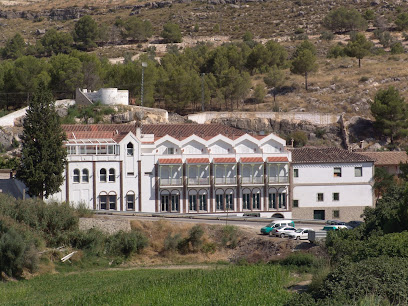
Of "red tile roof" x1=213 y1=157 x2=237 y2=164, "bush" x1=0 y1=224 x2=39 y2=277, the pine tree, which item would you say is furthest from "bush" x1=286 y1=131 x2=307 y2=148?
"bush" x1=0 y1=224 x2=39 y2=277

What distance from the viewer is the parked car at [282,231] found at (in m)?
53.9

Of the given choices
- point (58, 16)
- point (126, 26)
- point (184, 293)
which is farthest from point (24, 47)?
point (184, 293)

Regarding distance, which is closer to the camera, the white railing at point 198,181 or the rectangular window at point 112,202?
the rectangular window at point 112,202

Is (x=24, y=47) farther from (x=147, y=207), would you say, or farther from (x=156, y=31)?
(x=147, y=207)

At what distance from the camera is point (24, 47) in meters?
134

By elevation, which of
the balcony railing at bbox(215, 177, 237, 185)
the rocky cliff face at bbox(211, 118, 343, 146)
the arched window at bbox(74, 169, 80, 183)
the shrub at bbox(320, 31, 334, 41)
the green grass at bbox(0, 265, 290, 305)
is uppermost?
the shrub at bbox(320, 31, 334, 41)

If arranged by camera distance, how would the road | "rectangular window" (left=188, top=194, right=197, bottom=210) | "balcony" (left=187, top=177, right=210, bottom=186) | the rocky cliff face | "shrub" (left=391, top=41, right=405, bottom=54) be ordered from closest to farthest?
the road → "rectangular window" (left=188, top=194, right=197, bottom=210) → "balcony" (left=187, top=177, right=210, bottom=186) → the rocky cliff face → "shrub" (left=391, top=41, right=405, bottom=54)

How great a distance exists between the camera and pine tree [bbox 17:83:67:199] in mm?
57875

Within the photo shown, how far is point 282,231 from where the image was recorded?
2127 inches

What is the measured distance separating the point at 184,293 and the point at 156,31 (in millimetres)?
110170

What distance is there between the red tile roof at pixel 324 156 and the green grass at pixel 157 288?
830 inches

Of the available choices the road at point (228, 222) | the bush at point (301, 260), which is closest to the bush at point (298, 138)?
the road at point (228, 222)

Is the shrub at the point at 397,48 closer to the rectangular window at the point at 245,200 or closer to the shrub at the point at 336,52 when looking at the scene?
the shrub at the point at 336,52

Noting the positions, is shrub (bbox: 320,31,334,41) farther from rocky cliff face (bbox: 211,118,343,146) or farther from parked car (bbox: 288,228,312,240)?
parked car (bbox: 288,228,312,240)
